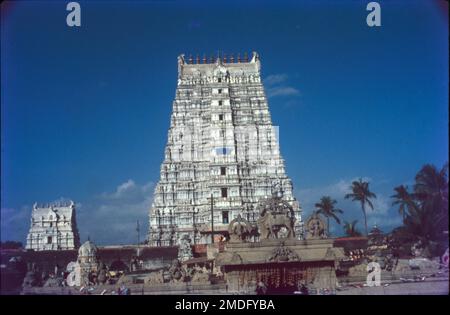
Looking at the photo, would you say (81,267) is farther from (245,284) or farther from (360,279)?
(360,279)

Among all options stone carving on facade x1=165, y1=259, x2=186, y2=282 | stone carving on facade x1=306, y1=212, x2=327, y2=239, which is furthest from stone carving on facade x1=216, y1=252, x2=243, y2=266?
stone carving on facade x1=306, y1=212, x2=327, y2=239

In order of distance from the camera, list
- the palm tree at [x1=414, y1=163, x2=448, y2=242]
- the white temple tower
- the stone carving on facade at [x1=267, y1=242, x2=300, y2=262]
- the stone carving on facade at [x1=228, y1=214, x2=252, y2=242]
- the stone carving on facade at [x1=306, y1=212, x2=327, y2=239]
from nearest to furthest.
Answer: the stone carving on facade at [x1=267, y1=242, x2=300, y2=262] < the stone carving on facade at [x1=306, y1=212, x2=327, y2=239] < the stone carving on facade at [x1=228, y1=214, x2=252, y2=242] < the palm tree at [x1=414, y1=163, x2=448, y2=242] < the white temple tower

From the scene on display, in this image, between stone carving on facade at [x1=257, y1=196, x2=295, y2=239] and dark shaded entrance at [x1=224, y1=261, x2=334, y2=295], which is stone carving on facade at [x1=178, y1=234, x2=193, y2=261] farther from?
dark shaded entrance at [x1=224, y1=261, x2=334, y2=295]

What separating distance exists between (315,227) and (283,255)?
12.5ft

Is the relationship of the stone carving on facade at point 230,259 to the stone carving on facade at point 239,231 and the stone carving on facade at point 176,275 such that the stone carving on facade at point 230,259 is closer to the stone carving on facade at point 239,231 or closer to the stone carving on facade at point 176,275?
the stone carving on facade at point 239,231

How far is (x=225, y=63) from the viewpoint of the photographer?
3137 inches

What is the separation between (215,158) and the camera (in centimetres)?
7219

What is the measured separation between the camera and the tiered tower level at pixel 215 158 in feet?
230

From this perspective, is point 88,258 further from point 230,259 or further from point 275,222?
point 275,222

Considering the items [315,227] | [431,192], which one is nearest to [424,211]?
[431,192]

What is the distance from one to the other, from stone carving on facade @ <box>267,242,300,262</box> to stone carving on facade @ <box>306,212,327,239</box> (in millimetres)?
2509

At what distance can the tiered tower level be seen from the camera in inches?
2756
